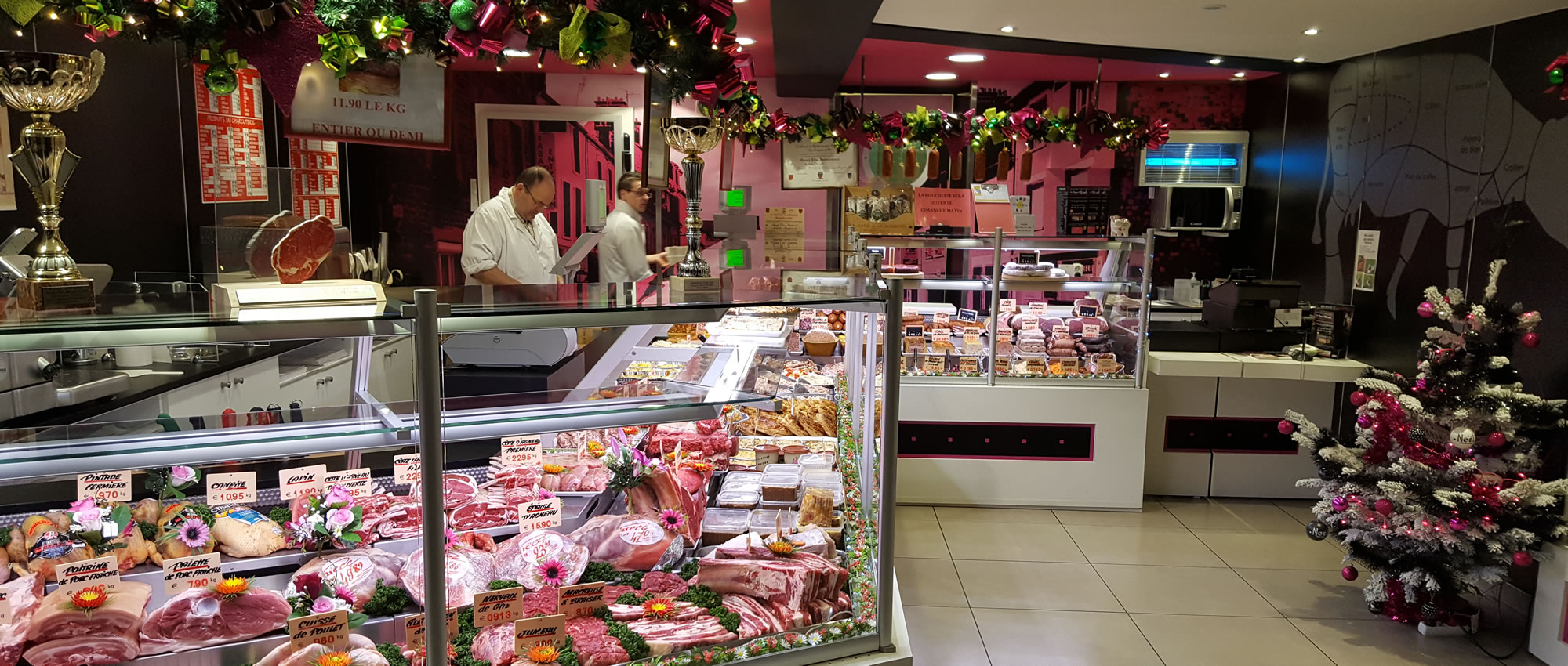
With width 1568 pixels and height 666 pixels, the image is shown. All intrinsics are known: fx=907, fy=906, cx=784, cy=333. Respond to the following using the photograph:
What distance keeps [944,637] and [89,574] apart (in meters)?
2.95

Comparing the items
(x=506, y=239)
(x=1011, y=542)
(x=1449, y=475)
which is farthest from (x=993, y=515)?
(x=506, y=239)

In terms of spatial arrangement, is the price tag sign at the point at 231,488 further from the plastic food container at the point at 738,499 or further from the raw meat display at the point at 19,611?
the plastic food container at the point at 738,499

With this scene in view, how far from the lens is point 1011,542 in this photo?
4.90 meters

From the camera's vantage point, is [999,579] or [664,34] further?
[999,579]

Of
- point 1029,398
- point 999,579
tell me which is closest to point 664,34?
point 999,579

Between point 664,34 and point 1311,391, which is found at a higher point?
point 664,34

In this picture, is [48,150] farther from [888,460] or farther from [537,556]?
[888,460]

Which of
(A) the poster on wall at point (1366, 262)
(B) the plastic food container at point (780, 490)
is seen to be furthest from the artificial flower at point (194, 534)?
(A) the poster on wall at point (1366, 262)

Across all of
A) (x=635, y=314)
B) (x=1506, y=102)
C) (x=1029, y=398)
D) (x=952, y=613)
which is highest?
(x=1506, y=102)

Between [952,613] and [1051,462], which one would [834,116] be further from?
[952,613]

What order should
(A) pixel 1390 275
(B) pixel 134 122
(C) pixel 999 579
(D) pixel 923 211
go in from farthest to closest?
1. (D) pixel 923 211
2. (A) pixel 1390 275
3. (B) pixel 134 122
4. (C) pixel 999 579

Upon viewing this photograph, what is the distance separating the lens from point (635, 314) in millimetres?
1691

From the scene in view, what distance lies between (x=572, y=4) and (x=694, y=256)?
2.14 feet

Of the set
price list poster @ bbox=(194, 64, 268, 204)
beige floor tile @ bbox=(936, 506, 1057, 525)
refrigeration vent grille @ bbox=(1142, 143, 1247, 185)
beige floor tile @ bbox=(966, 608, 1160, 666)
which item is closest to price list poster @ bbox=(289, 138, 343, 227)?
price list poster @ bbox=(194, 64, 268, 204)
